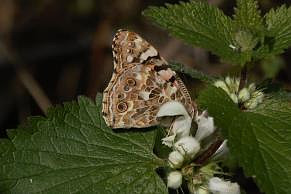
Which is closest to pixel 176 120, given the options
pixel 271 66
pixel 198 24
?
pixel 198 24

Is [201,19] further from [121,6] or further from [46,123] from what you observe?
[121,6]


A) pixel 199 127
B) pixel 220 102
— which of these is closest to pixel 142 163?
pixel 199 127

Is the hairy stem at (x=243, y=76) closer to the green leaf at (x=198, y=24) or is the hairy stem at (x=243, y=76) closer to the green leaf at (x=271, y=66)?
the green leaf at (x=198, y=24)

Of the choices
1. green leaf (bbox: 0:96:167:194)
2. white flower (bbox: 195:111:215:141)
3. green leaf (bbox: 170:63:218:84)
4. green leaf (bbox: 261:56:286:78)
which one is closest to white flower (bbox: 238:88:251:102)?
white flower (bbox: 195:111:215:141)

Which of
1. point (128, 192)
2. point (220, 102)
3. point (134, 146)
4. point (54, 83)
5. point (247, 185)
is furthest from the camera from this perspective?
point (54, 83)

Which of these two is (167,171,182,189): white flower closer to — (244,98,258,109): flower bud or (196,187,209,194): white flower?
(196,187,209,194): white flower

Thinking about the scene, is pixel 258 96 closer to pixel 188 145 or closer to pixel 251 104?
pixel 251 104
